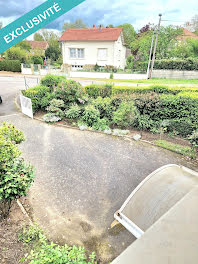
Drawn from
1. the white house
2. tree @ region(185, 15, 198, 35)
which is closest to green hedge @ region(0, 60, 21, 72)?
the white house

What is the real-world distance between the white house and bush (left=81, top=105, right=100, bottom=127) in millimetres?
22028

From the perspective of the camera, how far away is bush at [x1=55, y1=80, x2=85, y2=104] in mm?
9766

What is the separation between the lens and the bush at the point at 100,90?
37.1ft

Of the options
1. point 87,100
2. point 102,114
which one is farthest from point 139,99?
point 87,100

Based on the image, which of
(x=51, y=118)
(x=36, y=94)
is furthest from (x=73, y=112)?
(x=36, y=94)

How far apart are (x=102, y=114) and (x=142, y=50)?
2758 cm

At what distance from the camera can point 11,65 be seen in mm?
26719

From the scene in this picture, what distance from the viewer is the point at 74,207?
4.50 meters

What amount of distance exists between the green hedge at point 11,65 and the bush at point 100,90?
66.6ft

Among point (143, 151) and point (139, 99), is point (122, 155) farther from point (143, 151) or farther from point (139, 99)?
point (139, 99)

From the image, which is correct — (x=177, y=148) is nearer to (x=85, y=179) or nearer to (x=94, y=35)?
(x=85, y=179)

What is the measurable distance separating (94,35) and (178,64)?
1406cm

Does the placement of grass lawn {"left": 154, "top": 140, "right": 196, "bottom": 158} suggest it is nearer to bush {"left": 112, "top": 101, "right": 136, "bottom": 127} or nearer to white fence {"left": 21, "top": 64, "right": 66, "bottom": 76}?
bush {"left": 112, "top": 101, "right": 136, "bottom": 127}

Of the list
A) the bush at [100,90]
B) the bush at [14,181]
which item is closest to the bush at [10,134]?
the bush at [14,181]
